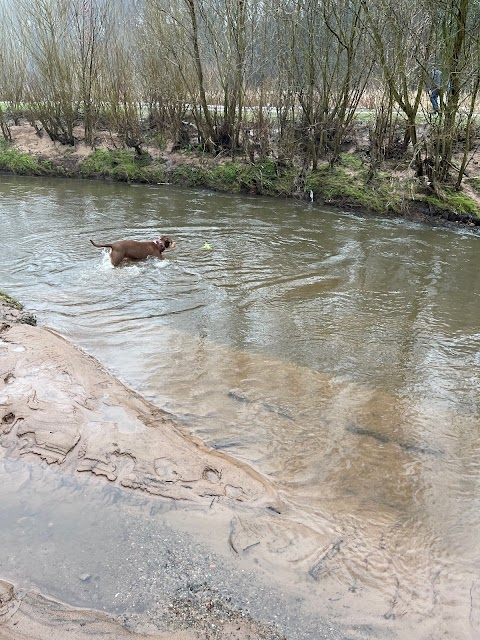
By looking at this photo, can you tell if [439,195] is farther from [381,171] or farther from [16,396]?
[16,396]

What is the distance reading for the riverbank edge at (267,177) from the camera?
13.1 metres

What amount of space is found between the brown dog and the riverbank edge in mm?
6476

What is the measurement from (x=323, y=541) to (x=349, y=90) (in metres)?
13.5

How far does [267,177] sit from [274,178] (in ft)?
0.70

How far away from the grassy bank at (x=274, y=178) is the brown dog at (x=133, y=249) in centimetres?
666

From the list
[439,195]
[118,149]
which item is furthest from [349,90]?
[118,149]

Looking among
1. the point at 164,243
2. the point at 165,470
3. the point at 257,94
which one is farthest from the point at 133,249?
the point at 257,94

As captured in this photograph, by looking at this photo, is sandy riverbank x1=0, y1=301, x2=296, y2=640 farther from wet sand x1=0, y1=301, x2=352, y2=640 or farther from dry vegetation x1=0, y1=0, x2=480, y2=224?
dry vegetation x1=0, y1=0, x2=480, y2=224

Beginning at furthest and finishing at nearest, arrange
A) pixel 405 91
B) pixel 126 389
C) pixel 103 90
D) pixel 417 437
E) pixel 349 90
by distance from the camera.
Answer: pixel 103 90 < pixel 349 90 < pixel 405 91 < pixel 126 389 < pixel 417 437

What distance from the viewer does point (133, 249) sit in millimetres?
9281

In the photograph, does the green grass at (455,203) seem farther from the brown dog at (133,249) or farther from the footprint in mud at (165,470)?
the footprint in mud at (165,470)

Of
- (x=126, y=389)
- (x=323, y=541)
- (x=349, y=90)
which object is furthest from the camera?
(x=349, y=90)

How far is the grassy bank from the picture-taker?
13.2m

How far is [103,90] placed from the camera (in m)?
18.7
